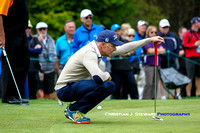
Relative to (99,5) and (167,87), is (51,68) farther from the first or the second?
(99,5)

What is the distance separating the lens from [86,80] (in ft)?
21.0

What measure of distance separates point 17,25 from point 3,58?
0.73 meters

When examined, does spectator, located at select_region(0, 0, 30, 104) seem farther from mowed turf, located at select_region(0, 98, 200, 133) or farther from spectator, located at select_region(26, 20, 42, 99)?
spectator, located at select_region(26, 20, 42, 99)

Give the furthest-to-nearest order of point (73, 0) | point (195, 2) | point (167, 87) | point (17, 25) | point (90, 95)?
point (195, 2)
point (73, 0)
point (167, 87)
point (17, 25)
point (90, 95)

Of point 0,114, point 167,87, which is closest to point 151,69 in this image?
point 167,87

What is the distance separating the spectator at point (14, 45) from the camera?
8.76m

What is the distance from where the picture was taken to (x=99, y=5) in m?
30.7

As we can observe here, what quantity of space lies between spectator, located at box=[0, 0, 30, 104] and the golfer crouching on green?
255 centimetres

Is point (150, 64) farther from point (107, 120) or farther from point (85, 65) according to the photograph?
point (85, 65)

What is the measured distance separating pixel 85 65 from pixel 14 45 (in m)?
3.17

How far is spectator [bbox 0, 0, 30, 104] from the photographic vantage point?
28.7 ft

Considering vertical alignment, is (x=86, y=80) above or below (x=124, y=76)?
above

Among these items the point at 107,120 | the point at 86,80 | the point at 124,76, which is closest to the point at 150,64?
the point at 124,76

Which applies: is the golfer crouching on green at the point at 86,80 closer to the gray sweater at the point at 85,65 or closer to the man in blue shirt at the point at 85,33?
the gray sweater at the point at 85,65
